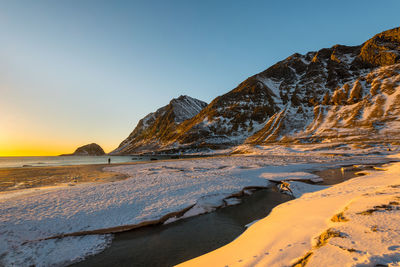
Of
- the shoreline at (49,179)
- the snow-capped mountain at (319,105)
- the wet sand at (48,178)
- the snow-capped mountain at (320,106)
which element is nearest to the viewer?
the shoreline at (49,179)

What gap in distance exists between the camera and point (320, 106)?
4793 inches

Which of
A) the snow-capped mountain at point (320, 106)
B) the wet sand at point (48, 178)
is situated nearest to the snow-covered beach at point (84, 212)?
the wet sand at point (48, 178)

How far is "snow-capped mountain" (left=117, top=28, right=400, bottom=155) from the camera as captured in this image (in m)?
87.5

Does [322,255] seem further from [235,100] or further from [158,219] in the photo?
[235,100]

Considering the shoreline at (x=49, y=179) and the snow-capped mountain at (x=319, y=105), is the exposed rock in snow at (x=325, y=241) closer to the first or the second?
the shoreline at (x=49, y=179)

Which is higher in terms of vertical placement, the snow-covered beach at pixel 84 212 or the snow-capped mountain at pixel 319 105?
the snow-capped mountain at pixel 319 105

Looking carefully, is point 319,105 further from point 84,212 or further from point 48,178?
point 84,212

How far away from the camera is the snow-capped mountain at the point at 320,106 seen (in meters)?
87.5

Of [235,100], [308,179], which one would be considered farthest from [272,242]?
[235,100]

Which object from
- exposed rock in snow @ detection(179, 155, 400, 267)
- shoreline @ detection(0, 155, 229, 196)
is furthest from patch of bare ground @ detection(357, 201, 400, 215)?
shoreline @ detection(0, 155, 229, 196)

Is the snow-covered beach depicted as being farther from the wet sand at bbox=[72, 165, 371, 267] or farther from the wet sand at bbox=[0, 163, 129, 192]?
the wet sand at bbox=[0, 163, 129, 192]

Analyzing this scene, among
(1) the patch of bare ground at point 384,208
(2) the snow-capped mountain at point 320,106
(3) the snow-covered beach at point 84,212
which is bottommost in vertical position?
(3) the snow-covered beach at point 84,212

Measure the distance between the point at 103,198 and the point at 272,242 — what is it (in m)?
12.6

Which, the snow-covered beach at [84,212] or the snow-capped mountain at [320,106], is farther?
the snow-capped mountain at [320,106]
